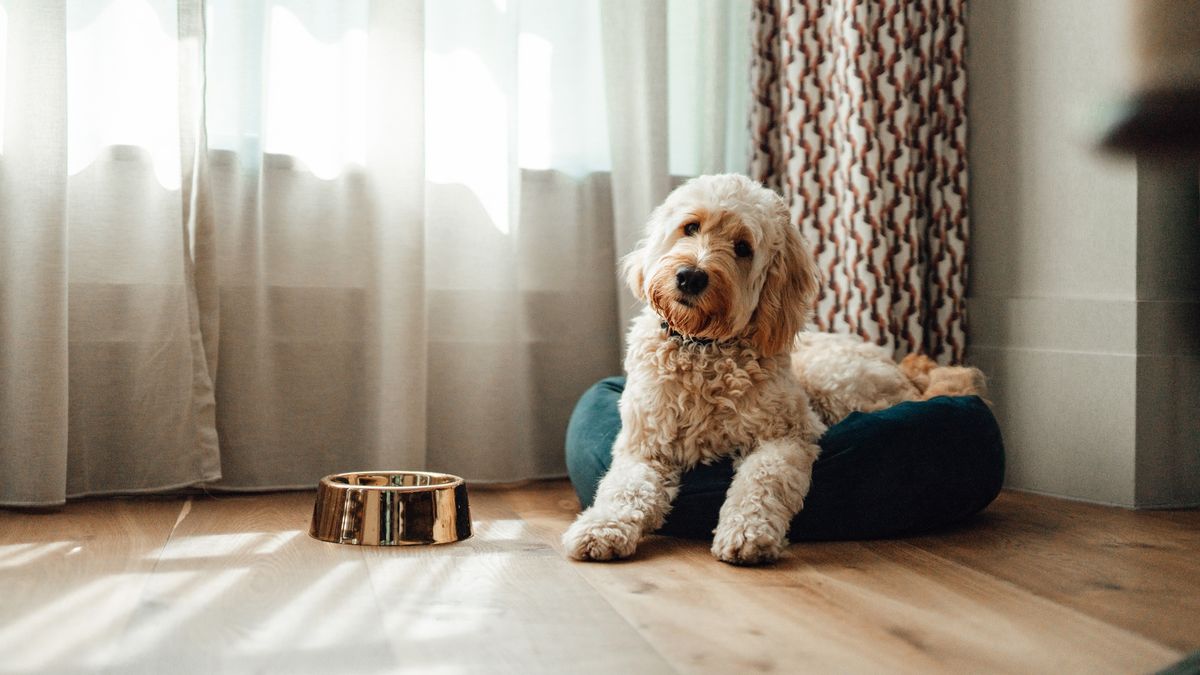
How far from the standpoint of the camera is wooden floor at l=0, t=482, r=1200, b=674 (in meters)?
1.39

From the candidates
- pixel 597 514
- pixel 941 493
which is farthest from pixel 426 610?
pixel 941 493

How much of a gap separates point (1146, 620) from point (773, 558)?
2.17ft

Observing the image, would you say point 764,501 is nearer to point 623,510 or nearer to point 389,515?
point 623,510

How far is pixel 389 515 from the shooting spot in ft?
6.85

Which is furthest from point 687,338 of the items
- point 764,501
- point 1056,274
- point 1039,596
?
point 1056,274

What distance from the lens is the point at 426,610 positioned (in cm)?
162

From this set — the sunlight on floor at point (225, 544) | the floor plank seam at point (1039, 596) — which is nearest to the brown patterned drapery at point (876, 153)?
the floor plank seam at point (1039, 596)

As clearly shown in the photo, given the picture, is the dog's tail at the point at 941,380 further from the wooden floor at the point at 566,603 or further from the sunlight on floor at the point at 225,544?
the sunlight on floor at the point at 225,544

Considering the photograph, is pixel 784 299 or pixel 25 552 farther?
pixel 784 299

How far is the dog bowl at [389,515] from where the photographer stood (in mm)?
2096

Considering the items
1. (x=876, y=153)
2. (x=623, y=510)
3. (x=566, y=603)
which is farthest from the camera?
(x=876, y=153)

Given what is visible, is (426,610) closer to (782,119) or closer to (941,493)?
(941,493)

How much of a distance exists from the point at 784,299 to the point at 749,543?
0.57 metres

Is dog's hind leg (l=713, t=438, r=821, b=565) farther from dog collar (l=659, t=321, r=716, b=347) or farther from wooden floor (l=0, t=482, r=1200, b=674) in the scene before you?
dog collar (l=659, t=321, r=716, b=347)
